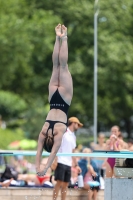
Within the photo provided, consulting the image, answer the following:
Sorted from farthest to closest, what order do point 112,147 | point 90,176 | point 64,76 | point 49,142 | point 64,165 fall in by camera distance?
point 90,176, point 112,147, point 64,165, point 64,76, point 49,142

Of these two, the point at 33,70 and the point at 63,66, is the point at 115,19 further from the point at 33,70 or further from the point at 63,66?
the point at 63,66

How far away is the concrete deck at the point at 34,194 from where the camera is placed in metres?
14.1

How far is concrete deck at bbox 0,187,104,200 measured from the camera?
14062 millimetres

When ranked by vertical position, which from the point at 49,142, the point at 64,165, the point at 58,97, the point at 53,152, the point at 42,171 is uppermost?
the point at 58,97

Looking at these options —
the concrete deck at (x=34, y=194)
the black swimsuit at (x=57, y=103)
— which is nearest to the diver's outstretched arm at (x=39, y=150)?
the black swimsuit at (x=57, y=103)

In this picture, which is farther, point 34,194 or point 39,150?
Result: point 34,194

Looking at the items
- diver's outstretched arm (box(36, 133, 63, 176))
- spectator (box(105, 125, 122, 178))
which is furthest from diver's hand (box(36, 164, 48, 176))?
spectator (box(105, 125, 122, 178))

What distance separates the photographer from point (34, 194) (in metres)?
14.3

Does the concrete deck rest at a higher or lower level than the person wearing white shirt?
lower

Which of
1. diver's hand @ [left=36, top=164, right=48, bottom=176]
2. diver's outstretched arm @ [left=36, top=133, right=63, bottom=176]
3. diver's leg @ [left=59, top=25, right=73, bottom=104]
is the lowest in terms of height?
diver's hand @ [left=36, top=164, right=48, bottom=176]

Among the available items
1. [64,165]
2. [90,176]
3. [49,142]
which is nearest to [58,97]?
[49,142]

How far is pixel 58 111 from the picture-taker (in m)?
11.7

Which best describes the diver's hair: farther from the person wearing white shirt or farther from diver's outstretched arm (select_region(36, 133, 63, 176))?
the person wearing white shirt

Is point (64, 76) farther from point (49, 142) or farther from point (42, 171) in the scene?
point (42, 171)
